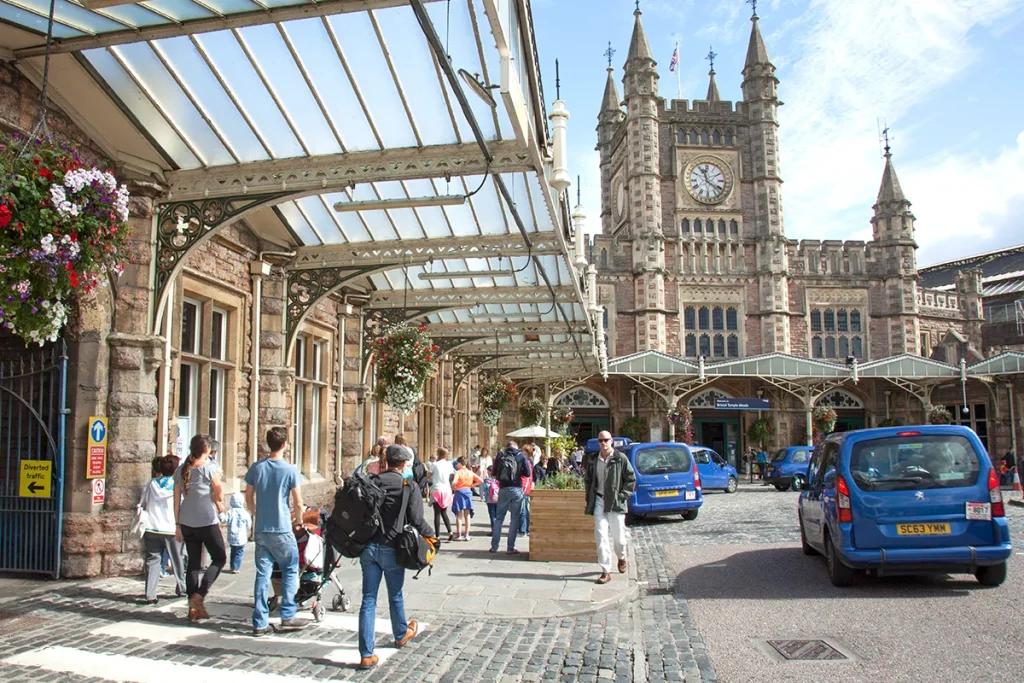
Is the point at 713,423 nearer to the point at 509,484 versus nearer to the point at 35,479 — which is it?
Answer: the point at 509,484

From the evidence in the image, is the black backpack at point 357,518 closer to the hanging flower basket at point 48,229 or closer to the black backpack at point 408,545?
the black backpack at point 408,545

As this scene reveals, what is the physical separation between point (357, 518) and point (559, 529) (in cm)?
478

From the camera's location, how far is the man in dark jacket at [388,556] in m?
5.27

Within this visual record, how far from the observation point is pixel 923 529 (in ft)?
24.6

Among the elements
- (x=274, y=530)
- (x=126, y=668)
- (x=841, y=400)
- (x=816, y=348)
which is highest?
(x=816, y=348)

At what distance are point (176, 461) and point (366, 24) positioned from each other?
163 inches

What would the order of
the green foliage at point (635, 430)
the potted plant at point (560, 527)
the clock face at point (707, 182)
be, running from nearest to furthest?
1. the potted plant at point (560, 527)
2. the green foliage at point (635, 430)
3. the clock face at point (707, 182)

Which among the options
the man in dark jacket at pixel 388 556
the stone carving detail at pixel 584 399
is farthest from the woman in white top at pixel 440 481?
the stone carving detail at pixel 584 399

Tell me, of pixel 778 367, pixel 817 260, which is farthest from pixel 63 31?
pixel 817 260

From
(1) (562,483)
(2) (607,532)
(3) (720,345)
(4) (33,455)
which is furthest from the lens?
(3) (720,345)

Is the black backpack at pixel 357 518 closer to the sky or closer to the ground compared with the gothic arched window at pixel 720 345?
closer to the ground

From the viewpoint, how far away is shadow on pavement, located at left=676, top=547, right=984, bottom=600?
760 cm

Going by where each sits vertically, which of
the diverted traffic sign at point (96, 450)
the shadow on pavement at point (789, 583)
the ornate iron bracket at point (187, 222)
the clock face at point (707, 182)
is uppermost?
the clock face at point (707, 182)

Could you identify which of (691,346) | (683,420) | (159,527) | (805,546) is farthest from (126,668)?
(691,346)
